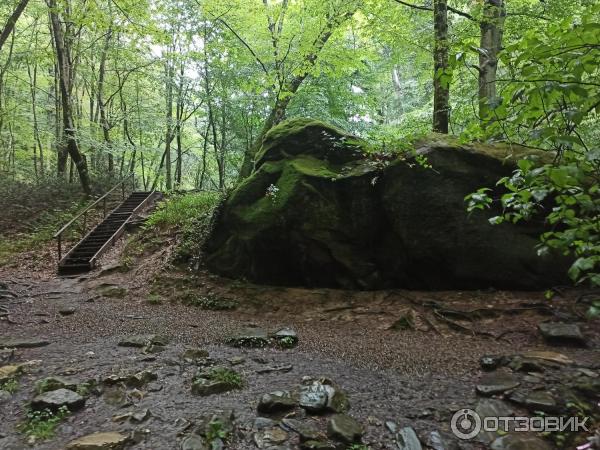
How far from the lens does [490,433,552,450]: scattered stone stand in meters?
2.80

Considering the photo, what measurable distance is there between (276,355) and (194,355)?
1148 mm

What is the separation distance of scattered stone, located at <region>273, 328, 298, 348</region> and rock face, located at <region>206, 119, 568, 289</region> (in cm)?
217

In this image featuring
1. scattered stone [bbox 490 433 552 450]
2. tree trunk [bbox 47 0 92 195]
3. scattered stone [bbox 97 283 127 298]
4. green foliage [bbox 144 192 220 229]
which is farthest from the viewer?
tree trunk [bbox 47 0 92 195]

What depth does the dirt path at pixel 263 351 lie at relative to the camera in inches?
134

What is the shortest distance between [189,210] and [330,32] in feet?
25.0

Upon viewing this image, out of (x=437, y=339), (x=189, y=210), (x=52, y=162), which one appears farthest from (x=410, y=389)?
(x=52, y=162)

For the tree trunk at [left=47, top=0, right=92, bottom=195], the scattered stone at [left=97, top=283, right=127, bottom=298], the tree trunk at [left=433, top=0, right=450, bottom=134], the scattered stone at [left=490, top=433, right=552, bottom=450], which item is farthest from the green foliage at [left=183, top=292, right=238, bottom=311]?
the tree trunk at [left=47, top=0, right=92, bottom=195]

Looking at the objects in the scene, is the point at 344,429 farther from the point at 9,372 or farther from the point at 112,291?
the point at 112,291

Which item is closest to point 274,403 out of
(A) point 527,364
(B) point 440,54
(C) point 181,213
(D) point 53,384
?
(D) point 53,384

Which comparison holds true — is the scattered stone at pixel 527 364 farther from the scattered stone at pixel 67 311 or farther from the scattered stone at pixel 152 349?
the scattered stone at pixel 67 311

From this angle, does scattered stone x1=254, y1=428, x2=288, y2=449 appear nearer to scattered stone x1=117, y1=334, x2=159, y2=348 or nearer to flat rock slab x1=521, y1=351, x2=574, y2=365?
scattered stone x1=117, y1=334, x2=159, y2=348

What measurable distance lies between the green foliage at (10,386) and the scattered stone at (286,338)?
10.6ft

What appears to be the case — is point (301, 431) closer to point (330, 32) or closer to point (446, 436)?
point (446, 436)

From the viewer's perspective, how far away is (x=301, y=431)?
3.16 m
